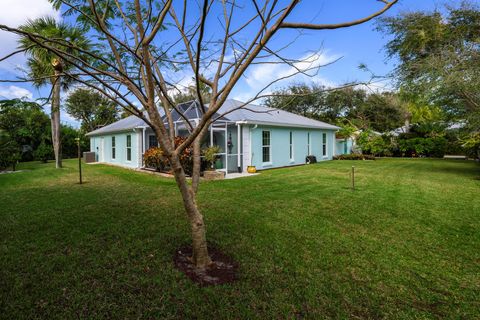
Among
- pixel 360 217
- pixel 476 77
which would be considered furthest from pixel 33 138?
pixel 476 77

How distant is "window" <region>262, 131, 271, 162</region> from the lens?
13.9 m

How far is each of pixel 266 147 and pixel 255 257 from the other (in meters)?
10.7

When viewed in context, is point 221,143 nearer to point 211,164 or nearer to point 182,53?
point 211,164

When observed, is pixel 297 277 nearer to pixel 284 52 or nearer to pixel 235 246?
pixel 235 246

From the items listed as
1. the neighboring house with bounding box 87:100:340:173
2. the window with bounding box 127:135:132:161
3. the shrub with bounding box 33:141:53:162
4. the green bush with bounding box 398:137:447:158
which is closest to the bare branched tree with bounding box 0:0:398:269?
the neighboring house with bounding box 87:100:340:173

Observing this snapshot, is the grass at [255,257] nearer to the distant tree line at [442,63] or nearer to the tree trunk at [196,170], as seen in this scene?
the tree trunk at [196,170]

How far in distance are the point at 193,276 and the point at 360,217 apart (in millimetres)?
3723

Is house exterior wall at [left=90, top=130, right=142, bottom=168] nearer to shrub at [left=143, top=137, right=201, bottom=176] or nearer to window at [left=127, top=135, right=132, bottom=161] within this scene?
window at [left=127, top=135, right=132, bottom=161]

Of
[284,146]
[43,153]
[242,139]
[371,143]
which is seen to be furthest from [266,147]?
[43,153]

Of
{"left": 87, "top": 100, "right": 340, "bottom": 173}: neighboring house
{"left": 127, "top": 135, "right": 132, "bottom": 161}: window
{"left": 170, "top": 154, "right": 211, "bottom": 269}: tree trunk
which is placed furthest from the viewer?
{"left": 127, "top": 135, "right": 132, "bottom": 161}: window

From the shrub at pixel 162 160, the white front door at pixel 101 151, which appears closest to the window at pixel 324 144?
the shrub at pixel 162 160

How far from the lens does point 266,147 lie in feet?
46.1

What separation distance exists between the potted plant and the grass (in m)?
3.53

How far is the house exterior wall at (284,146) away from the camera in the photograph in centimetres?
1338
